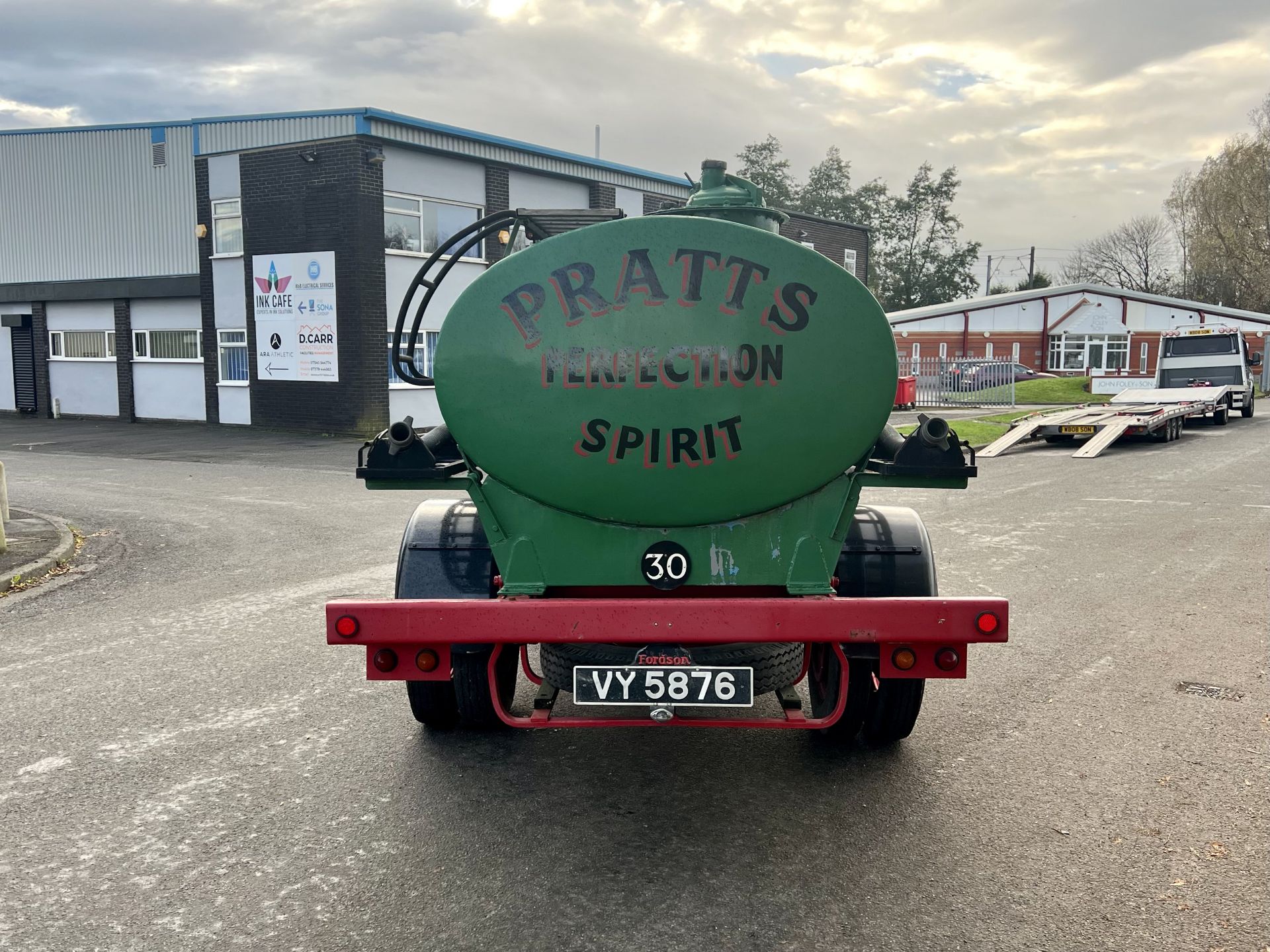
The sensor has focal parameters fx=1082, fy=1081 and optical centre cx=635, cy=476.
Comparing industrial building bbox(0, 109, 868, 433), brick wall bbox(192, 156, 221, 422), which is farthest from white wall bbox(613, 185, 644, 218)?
brick wall bbox(192, 156, 221, 422)

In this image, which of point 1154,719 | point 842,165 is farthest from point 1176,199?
point 1154,719

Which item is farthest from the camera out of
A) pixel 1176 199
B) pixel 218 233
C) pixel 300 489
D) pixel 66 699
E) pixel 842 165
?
pixel 842 165

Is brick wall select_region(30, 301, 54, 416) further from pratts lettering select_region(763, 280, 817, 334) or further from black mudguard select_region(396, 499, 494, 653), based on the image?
pratts lettering select_region(763, 280, 817, 334)

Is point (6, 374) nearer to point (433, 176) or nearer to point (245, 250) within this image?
point (245, 250)

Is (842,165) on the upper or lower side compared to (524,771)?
upper

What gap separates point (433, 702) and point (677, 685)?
140 cm

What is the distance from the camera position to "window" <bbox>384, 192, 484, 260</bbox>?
2345cm

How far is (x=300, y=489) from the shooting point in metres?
14.3

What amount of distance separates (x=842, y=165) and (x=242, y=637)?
73597 mm

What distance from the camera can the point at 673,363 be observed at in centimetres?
352

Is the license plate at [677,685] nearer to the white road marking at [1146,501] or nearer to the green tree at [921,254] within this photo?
the white road marking at [1146,501]

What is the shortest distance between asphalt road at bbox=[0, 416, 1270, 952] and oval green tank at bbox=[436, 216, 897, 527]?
124 centimetres

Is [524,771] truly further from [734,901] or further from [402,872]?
[734,901]

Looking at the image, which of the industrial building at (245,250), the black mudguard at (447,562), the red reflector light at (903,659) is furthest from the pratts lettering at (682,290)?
the industrial building at (245,250)
